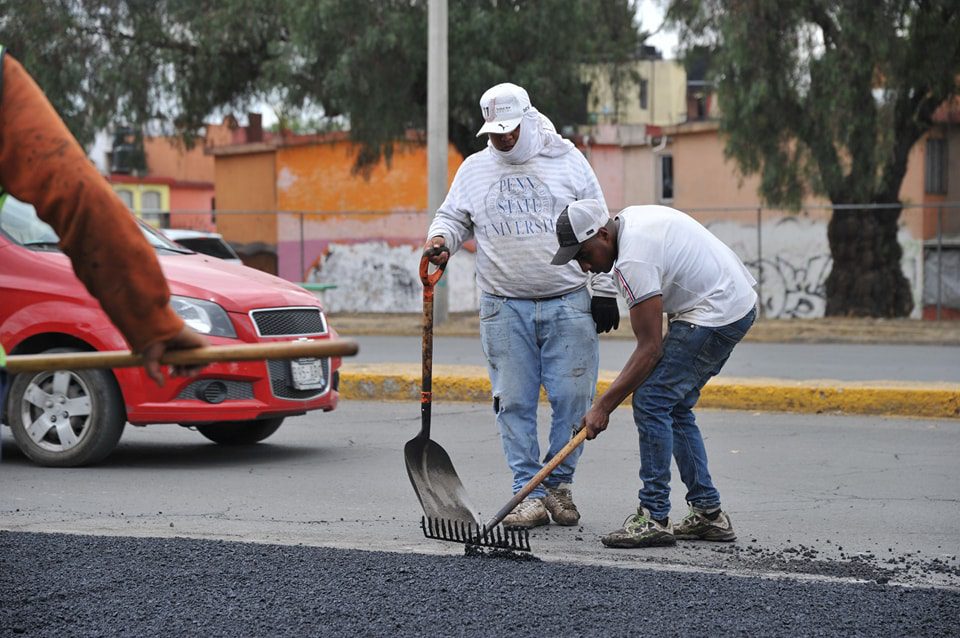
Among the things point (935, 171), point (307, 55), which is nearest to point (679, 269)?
point (307, 55)

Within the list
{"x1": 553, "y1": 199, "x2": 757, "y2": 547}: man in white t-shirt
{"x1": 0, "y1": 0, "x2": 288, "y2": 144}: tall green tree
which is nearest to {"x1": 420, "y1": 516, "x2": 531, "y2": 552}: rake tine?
{"x1": 553, "y1": 199, "x2": 757, "y2": 547}: man in white t-shirt

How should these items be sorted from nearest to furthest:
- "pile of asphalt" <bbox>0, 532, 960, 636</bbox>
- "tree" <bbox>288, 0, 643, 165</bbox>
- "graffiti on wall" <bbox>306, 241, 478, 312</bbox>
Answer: "pile of asphalt" <bbox>0, 532, 960, 636</bbox>, "tree" <bbox>288, 0, 643, 165</bbox>, "graffiti on wall" <bbox>306, 241, 478, 312</bbox>

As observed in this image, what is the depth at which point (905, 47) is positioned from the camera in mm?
21234

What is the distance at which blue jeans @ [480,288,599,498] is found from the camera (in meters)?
6.27

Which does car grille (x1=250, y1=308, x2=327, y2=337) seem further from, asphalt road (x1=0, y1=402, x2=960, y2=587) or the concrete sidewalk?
the concrete sidewalk

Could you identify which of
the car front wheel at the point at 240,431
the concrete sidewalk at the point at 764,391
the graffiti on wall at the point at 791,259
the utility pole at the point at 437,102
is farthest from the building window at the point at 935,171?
the car front wheel at the point at 240,431

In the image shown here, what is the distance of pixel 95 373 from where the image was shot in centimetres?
772

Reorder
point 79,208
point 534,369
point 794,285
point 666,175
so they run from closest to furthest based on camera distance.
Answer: point 79,208 < point 534,369 < point 794,285 < point 666,175

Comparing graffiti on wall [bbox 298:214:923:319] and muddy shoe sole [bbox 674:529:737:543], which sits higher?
graffiti on wall [bbox 298:214:923:319]

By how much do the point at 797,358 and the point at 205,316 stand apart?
1030 cm

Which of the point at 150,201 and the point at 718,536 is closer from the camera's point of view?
the point at 718,536

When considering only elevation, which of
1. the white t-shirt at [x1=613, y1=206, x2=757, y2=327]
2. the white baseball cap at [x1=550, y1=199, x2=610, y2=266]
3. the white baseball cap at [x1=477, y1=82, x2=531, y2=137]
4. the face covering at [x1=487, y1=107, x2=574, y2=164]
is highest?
the white baseball cap at [x1=477, y1=82, x2=531, y2=137]

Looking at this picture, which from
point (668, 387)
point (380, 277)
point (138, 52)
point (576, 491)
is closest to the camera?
point (668, 387)

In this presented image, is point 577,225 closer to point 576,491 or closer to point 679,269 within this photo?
point 679,269
